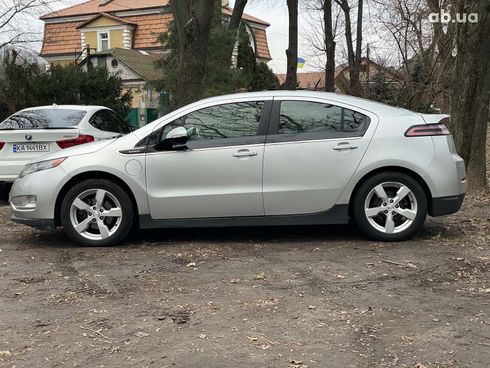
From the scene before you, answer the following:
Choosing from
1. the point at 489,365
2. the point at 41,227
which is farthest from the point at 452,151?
the point at 41,227

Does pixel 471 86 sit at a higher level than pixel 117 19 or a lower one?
lower

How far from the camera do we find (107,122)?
32.2 feet

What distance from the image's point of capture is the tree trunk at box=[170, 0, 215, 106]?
A: 942 centimetres

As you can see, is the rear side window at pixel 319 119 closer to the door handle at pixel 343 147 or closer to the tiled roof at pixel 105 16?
the door handle at pixel 343 147

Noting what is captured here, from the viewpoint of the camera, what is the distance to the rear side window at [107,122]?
Answer: 30.8ft

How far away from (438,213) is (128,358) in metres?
3.77

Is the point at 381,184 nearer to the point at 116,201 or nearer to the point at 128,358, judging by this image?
the point at 116,201

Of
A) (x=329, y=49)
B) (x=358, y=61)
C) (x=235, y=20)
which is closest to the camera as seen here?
(x=235, y=20)

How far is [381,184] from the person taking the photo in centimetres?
593

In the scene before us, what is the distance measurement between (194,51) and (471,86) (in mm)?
4318

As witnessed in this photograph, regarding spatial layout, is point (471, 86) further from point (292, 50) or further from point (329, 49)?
point (329, 49)

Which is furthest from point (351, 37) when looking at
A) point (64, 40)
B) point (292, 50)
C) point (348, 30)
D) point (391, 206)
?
point (64, 40)

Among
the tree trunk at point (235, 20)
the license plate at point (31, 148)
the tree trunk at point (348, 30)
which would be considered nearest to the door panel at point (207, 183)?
the license plate at point (31, 148)

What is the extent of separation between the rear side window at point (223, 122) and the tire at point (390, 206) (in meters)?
1.33
